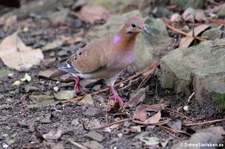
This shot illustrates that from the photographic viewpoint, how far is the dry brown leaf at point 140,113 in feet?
13.4

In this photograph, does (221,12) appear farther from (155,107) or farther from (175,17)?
(155,107)

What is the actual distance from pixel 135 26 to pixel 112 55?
347 mm

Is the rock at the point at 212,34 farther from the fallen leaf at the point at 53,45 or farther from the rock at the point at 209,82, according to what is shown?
the fallen leaf at the point at 53,45

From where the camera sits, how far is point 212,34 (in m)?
5.12

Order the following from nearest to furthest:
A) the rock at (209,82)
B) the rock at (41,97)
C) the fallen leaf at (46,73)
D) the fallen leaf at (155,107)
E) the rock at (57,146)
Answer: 1. the rock at (57,146)
2. the rock at (209,82)
3. the fallen leaf at (155,107)
4. the rock at (41,97)
5. the fallen leaf at (46,73)

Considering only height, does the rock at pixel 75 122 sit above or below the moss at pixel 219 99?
below

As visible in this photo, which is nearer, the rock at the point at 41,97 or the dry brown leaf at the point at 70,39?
the rock at the point at 41,97

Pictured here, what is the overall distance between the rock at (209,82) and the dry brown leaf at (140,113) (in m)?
0.46

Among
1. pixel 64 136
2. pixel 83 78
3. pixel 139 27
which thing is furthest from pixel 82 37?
pixel 64 136

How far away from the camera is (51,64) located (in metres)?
Answer: 5.82

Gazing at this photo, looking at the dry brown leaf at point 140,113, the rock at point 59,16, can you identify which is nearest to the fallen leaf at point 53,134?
the dry brown leaf at point 140,113

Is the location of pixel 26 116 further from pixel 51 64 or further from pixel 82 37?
pixel 82 37

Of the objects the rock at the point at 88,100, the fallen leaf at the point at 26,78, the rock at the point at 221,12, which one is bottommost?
the rock at the point at 88,100

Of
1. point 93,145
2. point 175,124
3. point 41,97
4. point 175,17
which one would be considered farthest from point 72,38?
point 93,145
